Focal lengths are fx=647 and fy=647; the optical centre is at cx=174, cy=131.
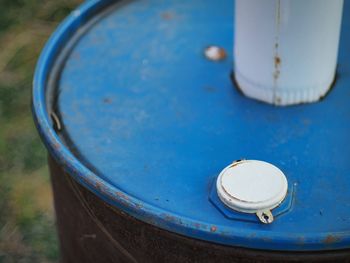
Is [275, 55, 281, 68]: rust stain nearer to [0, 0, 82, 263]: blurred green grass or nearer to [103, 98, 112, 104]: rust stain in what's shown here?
[103, 98, 112, 104]: rust stain

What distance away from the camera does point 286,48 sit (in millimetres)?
1324

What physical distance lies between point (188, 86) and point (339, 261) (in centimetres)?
56

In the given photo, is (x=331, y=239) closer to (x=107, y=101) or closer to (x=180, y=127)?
(x=180, y=127)

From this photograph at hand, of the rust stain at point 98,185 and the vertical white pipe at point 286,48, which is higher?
the vertical white pipe at point 286,48

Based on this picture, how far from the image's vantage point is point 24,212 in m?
2.32

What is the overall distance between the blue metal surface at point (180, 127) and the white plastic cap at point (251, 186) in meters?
0.03

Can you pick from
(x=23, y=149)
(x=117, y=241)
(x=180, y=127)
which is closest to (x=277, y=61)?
(x=180, y=127)

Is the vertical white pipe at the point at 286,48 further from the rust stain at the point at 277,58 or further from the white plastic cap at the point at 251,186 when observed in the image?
the white plastic cap at the point at 251,186

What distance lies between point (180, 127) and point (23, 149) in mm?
1284

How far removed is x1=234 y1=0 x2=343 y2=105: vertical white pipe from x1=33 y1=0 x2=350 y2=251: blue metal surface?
0.14ft

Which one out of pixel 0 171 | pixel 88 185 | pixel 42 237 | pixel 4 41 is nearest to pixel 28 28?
pixel 4 41

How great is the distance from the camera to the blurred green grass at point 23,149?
223 cm

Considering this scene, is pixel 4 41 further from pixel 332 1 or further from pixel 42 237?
pixel 332 1

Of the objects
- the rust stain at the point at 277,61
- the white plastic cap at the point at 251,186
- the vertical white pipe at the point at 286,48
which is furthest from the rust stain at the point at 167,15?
the white plastic cap at the point at 251,186
